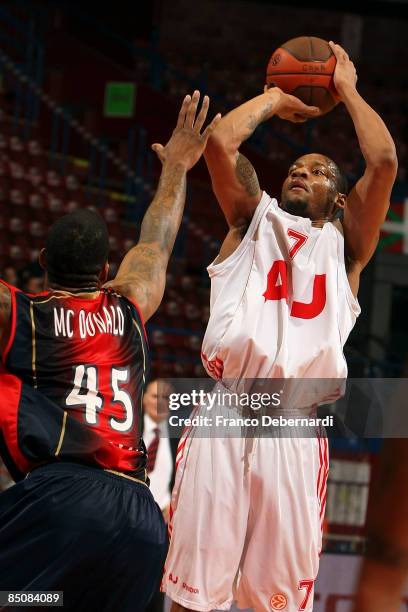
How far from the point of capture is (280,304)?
4.08m

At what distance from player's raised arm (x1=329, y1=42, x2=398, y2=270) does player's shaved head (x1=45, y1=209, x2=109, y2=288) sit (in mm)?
1374

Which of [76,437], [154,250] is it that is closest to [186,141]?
[154,250]

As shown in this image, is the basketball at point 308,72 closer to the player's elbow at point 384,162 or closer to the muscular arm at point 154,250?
the player's elbow at point 384,162

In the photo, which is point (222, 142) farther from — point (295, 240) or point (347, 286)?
point (347, 286)

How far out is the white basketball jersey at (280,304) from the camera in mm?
3982

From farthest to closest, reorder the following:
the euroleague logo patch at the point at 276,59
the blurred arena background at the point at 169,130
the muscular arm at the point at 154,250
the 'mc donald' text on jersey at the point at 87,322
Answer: the blurred arena background at the point at 169,130 → the euroleague logo patch at the point at 276,59 → the muscular arm at the point at 154,250 → the 'mc donald' text on jersey at the point at 87,322

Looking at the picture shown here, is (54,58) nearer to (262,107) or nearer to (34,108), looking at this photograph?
(34,108)

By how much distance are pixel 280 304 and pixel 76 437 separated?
4.11 feet

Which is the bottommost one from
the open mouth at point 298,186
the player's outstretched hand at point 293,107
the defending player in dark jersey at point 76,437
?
the defending player in dark jersey at point 76,437

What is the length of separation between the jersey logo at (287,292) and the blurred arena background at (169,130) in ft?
12.3

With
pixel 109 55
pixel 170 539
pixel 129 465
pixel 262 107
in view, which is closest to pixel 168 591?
pixel 170 539

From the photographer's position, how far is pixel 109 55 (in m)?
18.8

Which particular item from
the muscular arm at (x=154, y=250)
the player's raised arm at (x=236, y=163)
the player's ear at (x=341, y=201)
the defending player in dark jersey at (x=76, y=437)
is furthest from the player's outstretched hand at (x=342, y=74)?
the defending player in dark jersey at (x=76, y=437)

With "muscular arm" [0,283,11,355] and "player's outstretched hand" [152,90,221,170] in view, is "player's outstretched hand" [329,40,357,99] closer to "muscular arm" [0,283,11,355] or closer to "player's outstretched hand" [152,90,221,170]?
"player's outstretched hand" [152,90,221,170]
